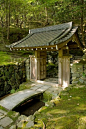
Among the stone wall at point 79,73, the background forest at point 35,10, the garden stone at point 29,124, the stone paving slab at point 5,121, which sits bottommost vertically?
the stone paving slab at point 5,121

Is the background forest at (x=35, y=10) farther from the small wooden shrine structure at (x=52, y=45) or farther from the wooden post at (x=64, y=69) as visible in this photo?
the wooden post at (x=64, y=69)

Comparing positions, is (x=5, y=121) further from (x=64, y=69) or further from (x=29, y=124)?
(x=64, y=69)

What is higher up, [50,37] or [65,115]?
[50,37]

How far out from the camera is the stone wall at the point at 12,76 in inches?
295

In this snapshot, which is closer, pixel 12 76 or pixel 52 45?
pixel 52 45

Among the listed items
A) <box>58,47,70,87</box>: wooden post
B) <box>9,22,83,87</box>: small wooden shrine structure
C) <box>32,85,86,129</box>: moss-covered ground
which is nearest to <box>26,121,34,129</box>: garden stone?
<box>32,85,86,129</box>: moss-covered ground

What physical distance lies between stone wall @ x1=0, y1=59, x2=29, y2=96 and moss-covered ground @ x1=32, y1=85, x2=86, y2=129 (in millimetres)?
4896

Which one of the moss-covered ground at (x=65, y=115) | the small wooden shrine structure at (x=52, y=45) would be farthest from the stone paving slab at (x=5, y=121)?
the small wooden shrine structure at (x=52, y=45)

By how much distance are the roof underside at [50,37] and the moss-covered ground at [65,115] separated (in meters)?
3.12

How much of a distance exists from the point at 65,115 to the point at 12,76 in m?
6.12

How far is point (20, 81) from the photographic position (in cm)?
877

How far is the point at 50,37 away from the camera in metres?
7.21

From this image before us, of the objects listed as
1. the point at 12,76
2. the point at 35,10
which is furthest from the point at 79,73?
the point at 35,10

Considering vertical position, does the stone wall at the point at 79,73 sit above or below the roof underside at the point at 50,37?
below
